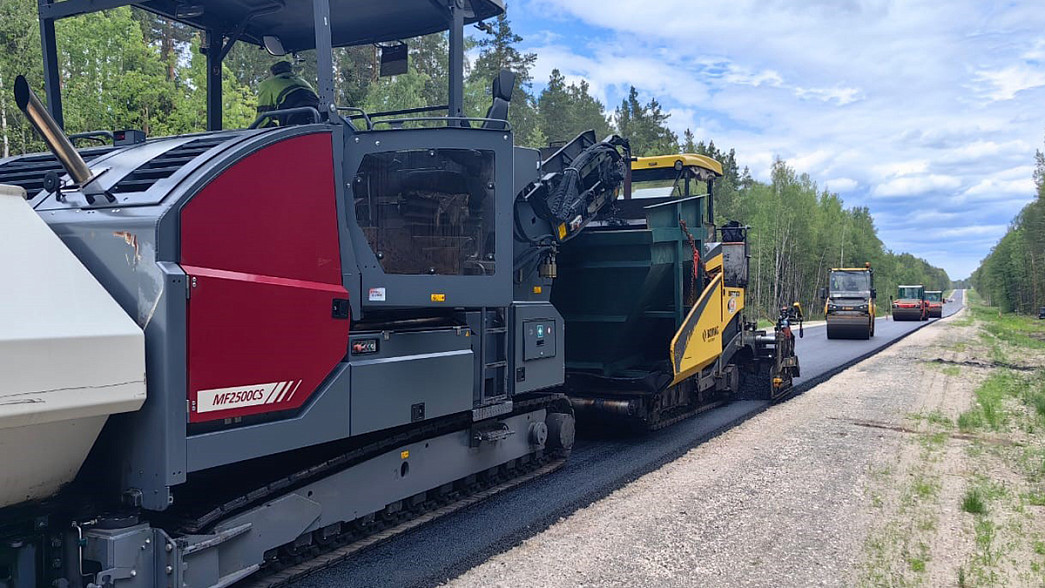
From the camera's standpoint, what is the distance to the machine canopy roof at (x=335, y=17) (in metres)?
5.16

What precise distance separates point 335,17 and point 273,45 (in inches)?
25.2

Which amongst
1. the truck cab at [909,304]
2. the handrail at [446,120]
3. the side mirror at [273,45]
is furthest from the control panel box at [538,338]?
the truck cab at [909,304]

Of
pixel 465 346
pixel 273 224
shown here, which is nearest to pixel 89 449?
pixel 273 224

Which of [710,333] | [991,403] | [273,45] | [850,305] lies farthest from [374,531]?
[850,305]

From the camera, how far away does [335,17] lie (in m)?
5.44

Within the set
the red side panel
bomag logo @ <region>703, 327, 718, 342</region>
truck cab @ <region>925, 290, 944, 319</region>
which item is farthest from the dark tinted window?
truck cab @ <region>925, 290, 944, 319</region>

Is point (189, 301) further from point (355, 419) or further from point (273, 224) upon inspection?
point (355, 419)

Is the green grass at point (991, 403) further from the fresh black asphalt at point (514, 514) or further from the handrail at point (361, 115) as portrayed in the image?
the handrail at point (361, 115)

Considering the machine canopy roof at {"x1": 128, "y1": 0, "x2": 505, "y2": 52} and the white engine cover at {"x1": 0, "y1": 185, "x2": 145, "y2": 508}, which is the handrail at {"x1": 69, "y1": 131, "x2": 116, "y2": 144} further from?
the white engine cover at {"x1": 0, "y1": 185, "x2": 145, "y2": 508}

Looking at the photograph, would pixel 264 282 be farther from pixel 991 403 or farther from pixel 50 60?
pixel 991 403

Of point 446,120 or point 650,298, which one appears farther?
point 650,298

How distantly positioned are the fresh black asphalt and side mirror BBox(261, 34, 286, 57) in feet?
12.2

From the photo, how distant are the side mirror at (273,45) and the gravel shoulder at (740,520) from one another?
4060 mm

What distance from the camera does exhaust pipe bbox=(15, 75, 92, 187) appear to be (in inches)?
129
